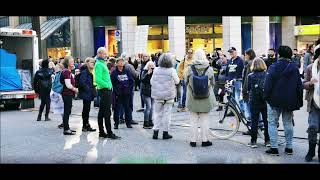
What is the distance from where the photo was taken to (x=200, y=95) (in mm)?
8727

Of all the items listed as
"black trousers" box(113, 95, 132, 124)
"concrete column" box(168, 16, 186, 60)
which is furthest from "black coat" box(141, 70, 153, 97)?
"concrete column" box(168, 16, 186, 60)

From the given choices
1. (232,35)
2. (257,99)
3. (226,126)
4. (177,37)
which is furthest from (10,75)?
(232,35)

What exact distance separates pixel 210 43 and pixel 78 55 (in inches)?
338

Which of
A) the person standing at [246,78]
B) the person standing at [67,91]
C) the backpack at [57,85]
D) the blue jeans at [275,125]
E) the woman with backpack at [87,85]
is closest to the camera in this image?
the blue jeans at [275,125]

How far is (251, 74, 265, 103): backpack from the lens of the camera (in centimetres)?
857

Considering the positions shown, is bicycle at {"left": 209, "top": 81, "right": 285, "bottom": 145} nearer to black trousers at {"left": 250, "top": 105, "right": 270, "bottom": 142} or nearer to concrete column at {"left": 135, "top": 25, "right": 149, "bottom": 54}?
black trousers at {"left": 250, "top": 105, "right": 270, "bottom": 142}

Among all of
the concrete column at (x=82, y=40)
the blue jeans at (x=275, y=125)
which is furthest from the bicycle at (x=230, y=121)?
the concrete column at (x=82, y=40)

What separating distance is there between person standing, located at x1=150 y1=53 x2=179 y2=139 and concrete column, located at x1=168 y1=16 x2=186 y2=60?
1836cm

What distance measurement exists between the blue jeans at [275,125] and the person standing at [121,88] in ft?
13.1

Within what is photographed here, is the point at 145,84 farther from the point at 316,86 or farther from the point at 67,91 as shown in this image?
the point at 316,86

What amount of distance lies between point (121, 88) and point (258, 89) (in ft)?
11.6

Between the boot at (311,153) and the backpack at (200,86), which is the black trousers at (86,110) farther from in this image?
the boot at (311,153)

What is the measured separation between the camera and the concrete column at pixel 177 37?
27.9 m
